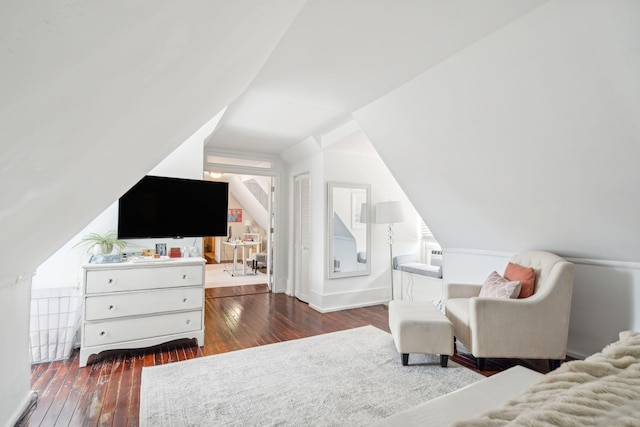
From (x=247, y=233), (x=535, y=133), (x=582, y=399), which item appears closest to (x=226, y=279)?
(x=247, y=233)

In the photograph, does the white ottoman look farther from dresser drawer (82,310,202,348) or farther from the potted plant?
the potted plant

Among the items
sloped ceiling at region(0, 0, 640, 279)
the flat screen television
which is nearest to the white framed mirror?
sloped ceiling at region(0, 0, 640, 279)

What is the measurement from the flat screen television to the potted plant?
15cm

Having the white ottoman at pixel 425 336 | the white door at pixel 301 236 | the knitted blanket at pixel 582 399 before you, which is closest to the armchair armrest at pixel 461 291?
the white ottoman at pixel 425 336

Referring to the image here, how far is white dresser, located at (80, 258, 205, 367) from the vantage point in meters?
2.71

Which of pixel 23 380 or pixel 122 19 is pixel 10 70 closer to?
pixel 122 19

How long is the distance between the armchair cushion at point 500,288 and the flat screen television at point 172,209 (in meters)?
2.81

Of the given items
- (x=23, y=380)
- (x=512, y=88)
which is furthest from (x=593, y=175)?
(x=23, y=380)

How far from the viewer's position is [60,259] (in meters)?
3.02

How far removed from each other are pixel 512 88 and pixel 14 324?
3.53 meters

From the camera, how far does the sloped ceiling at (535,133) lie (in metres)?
1.70

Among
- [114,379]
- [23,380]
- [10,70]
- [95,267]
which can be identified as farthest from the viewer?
[95,267]

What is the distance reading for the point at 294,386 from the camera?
2299mm

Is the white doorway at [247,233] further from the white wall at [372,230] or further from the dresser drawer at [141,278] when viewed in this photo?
the dresser drawer at [141,278]
